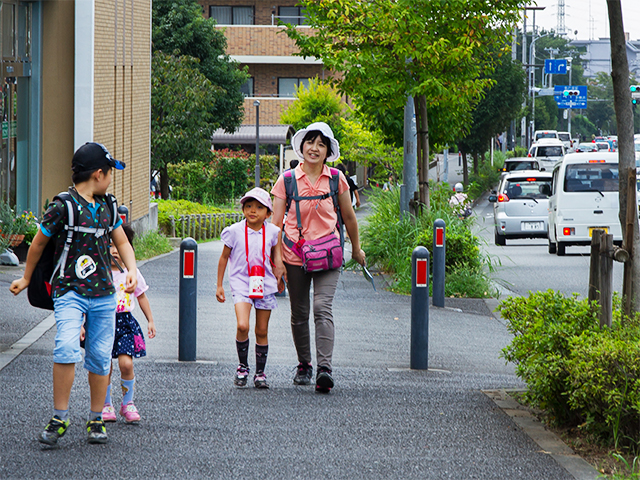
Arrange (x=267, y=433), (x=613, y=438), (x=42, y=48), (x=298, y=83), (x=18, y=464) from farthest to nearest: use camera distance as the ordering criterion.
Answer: (x=298, y=83) → (x=42, y=48) → (x=267, y=433) → (x=613, y=438) → (x=18, y=464)

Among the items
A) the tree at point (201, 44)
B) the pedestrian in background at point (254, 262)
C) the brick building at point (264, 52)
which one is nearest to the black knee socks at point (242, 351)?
the pedestrian in background at point (254, 262)

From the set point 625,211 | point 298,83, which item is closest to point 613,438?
point 625,211

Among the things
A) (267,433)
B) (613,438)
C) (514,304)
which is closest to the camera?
(613,438)

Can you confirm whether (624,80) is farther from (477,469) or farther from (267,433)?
(267,433)

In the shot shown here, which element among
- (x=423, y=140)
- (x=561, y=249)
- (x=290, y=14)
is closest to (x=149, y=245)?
(x=423, y=140)

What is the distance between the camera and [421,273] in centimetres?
732

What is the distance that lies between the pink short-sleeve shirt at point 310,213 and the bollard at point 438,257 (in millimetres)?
4945

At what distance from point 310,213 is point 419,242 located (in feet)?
23.6

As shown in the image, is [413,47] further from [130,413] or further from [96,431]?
[96,431]

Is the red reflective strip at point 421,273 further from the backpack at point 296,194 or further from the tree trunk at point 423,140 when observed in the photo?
the tree trunk at point 423,140

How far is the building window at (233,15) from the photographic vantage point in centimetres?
5156

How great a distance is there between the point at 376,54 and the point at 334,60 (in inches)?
29.3

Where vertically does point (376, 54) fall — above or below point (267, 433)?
above

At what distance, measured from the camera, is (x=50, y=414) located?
5453 mm
